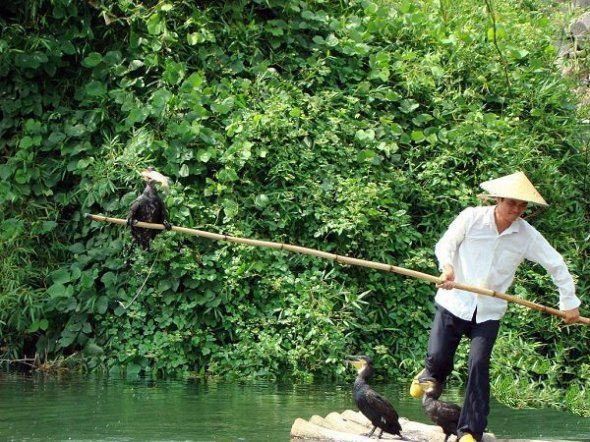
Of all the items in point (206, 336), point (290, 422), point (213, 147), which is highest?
point (213, 147)

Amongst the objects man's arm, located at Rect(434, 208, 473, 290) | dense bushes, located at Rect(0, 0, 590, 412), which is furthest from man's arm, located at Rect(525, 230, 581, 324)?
dense bushes, located at Rect(0, 0, 590, 412)

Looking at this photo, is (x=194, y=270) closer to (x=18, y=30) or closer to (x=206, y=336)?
(x=206, y=336)

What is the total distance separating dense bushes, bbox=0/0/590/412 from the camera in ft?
29.9

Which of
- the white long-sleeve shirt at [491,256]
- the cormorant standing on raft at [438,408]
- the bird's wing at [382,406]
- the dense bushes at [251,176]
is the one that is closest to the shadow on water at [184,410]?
the dense bushes at [251,176]

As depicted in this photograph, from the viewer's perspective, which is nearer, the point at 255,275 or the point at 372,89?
the point at 255,275

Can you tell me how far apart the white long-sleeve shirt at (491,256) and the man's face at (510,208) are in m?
0.06

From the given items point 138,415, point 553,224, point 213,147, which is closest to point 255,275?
point 213,147

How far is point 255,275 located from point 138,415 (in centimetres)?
223

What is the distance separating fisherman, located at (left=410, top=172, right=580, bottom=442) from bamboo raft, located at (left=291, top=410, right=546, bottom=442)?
328 mm

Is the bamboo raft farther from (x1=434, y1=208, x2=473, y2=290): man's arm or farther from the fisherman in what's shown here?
(x1=434, y1=208, x2=473, y2=290): man's arm

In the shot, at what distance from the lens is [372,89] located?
10312 millimetres

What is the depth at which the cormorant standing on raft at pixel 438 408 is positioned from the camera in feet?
19.1

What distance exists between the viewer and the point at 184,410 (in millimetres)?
7473

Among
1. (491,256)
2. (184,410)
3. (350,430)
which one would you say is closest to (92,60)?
(184,410)
